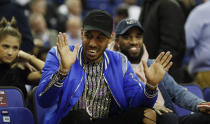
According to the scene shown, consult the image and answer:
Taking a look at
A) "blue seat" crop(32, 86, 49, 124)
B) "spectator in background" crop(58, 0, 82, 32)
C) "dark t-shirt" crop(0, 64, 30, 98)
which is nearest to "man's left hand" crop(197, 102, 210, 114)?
"blue seat" crop(32, 86, 49, 124)

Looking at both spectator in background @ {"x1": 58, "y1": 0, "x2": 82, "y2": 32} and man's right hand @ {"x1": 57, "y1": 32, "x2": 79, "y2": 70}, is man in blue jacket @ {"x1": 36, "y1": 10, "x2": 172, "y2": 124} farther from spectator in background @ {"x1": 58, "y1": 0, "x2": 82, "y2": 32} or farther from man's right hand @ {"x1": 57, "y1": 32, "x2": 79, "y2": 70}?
spectator in background @ {"x1": 58, "y1": 0, "x2": 82, "y2": 32}

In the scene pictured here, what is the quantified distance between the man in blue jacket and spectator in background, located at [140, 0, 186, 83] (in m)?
1.17

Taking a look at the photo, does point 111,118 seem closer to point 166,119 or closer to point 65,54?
point 166,119

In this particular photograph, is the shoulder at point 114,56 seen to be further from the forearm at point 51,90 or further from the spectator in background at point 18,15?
the spectator in background at point 18,15

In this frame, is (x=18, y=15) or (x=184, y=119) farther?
(x=18, y=15)

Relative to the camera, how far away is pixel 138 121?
338 cm

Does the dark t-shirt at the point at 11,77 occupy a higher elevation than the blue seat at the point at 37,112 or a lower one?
higher

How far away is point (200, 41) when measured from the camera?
567 cm

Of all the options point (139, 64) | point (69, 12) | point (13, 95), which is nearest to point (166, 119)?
point (139, 64)

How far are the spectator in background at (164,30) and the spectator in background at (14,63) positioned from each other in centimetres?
133

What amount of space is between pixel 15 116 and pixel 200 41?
9.50 ft

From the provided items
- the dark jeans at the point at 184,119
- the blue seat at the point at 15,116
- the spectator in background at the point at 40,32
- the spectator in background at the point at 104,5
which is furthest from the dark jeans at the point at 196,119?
the spectator in background at the point at 104,5

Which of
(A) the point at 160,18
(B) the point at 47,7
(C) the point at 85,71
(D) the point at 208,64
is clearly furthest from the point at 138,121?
(B) the point at 47,7

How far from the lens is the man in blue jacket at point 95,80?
3461 mm
